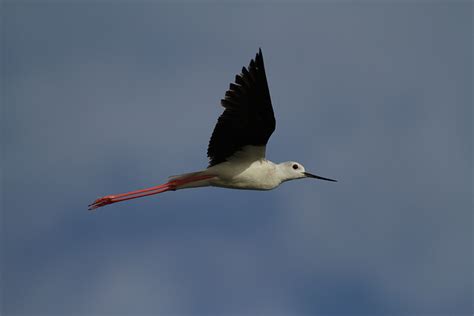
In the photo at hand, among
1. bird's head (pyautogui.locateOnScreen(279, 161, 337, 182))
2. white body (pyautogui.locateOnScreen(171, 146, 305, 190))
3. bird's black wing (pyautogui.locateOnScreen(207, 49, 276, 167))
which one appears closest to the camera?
bird's black wing (pyautogui.locateOnScreen(207, 49, 276, 167))

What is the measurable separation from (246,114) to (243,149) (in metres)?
0.84

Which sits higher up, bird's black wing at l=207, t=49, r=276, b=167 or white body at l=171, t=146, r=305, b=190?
bird's black wing at l=207, t=49, r=276, b=167

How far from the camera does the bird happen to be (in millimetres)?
12734

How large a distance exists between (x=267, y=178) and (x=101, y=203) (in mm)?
3284

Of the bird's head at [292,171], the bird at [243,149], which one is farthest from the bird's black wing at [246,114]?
the bird's head at [292,171]

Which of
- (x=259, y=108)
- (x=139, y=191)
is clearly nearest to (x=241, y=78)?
(x=259, y=108)

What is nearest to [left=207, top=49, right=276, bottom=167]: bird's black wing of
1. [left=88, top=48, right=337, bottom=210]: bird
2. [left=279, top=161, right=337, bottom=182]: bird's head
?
[left=88, top=48, right=337, bottom=210]: bird

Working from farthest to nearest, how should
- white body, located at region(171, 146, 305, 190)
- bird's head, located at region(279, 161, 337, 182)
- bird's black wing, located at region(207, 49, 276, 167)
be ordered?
bird's head, located at region(279, 161, 337, 182) → white body, located at region(171, 146, 305, 190) → bird's black wing, located at region(207, 49, 276, 167)

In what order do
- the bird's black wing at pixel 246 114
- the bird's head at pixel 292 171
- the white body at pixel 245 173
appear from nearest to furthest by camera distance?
1. the bird's black wing at pixel 246 114
2. the white body at pixel 245 173
3. the bird's head at pixel 292 171

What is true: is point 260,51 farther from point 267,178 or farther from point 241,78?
point 267,178

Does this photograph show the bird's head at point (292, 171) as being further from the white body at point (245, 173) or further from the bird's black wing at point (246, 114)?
A: the bird's black wing at point (246, 114)

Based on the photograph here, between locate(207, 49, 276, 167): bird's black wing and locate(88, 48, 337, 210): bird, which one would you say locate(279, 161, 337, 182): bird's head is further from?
locate(207, 49, 276, 167): bird's black wing

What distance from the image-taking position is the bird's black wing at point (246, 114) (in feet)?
41.6

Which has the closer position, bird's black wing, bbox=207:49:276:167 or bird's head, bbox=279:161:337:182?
bird's black wing, bbox=207:49:276:167
